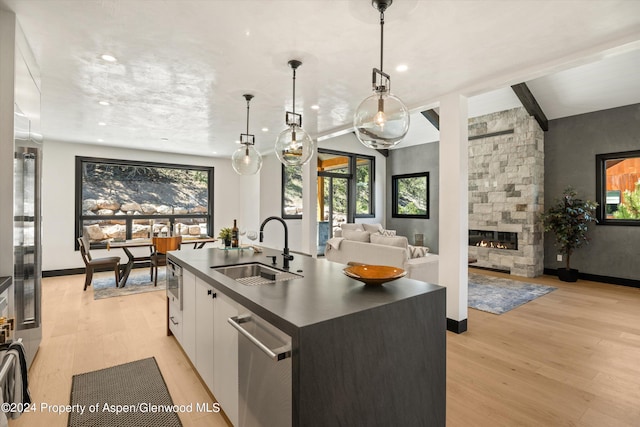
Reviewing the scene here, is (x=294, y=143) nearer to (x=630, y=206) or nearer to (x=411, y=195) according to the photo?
(x=630, y=206)

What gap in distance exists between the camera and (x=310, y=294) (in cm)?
166

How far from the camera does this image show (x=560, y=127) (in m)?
6.15

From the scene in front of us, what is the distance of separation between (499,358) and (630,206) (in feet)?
15.4

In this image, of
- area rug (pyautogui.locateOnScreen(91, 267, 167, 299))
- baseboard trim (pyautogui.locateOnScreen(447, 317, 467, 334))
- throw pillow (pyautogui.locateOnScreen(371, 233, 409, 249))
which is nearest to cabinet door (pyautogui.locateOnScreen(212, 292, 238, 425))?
baseboard trim (pyautogui.locateOnScreen(447, 317, 467, 334))

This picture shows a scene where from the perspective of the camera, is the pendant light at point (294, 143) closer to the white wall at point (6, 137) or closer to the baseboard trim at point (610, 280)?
the white wall at point (6, 137)

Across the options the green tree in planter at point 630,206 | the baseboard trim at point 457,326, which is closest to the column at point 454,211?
the baseboard trim at point 457,326

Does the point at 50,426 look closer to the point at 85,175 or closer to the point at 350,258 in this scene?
the point at 350,258

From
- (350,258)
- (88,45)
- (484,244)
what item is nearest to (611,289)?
(484,244)

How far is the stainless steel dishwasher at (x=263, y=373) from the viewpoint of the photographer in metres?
1.30

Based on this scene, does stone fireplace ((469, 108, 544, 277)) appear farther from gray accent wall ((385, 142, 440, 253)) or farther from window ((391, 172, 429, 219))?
window ((391, 172, 429, 219))

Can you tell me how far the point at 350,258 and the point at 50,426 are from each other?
400cm

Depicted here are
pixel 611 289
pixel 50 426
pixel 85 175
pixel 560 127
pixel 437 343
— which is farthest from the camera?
pixel 85 175

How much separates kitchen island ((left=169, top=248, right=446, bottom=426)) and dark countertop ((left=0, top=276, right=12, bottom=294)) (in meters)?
1.24

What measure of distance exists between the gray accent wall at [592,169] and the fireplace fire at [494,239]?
640 millimetres
